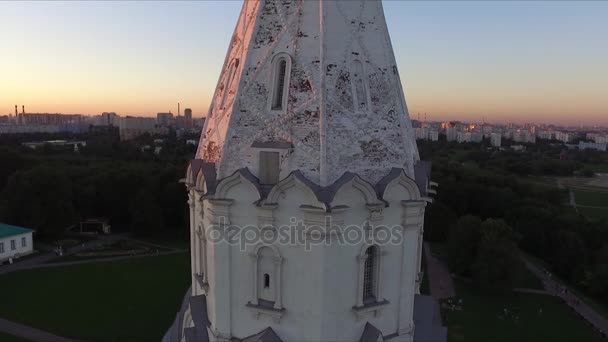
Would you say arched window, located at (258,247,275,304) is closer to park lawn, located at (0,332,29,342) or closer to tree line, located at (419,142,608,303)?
park lawn, located at (0,332,29,342)

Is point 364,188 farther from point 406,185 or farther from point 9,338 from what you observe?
point 9,338

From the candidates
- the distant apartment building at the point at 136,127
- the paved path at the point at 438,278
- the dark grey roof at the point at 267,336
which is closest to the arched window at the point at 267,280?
the dark grey roof at the point at 267,336

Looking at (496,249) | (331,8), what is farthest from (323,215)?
(496,249)

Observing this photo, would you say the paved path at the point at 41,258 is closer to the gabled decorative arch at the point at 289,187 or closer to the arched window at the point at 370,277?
the gabled decorative arch at the point at 289,187

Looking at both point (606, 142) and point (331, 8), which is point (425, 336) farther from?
point (606, 142)

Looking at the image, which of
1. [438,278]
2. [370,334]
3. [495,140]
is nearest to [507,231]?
[438,278]

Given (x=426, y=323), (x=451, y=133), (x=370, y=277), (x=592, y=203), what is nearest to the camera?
(x=370, y=277)

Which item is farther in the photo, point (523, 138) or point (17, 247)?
point (523, 138)

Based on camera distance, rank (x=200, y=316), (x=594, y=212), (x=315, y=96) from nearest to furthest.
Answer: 1. (x=315, y=96)
2. (x=200, y=316)
3. (x=594, y=212)

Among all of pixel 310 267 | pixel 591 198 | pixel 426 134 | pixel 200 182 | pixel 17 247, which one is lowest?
pixel 591 198
